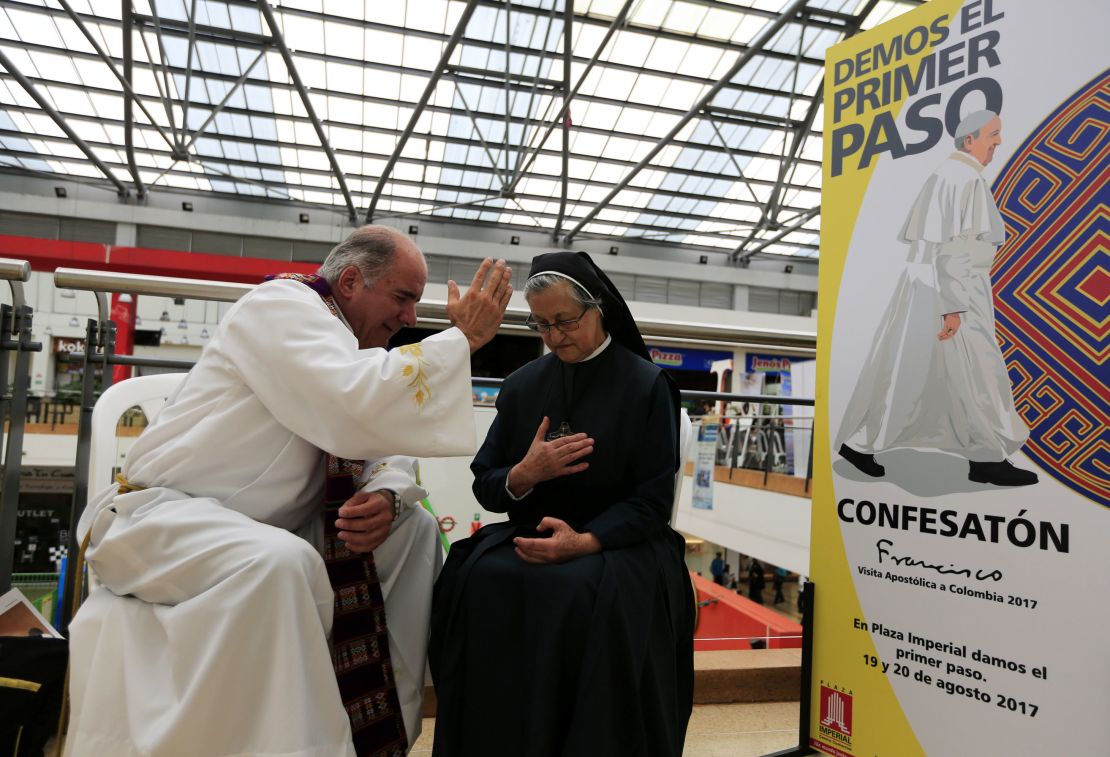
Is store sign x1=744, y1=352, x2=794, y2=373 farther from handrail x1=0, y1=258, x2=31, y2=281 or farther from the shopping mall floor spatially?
handrail x1=0, y1=258, x2=31, y2=281

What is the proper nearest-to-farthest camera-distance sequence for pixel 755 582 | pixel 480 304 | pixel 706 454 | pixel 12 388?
pixel 480 304 → pixel 12 388 → pixel 706 454 → pixel 755 582

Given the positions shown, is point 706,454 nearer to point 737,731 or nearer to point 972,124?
point 737,731

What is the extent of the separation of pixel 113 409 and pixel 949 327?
2211 millimetres

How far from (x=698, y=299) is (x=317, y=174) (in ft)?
36.5

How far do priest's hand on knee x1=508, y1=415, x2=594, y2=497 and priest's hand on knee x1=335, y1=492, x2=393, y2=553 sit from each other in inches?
12.7

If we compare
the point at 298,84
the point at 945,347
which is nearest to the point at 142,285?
the point at 945,347

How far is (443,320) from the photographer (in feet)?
8.44

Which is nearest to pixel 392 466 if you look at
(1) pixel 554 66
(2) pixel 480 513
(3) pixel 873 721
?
(2) pixel 480 513

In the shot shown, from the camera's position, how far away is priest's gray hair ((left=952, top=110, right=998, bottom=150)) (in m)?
1.78

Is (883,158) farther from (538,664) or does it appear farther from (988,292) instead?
(538,664)

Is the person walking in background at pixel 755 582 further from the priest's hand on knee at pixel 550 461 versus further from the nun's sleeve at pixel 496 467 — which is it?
the priest's hand on knee at pixel 550 461

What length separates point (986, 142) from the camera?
5.83 ft

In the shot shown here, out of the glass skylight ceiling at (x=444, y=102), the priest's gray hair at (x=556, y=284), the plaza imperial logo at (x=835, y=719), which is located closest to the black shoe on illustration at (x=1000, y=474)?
the plaza imperial logo at (x=835, y=719)

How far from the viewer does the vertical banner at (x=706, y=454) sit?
7.97 m
